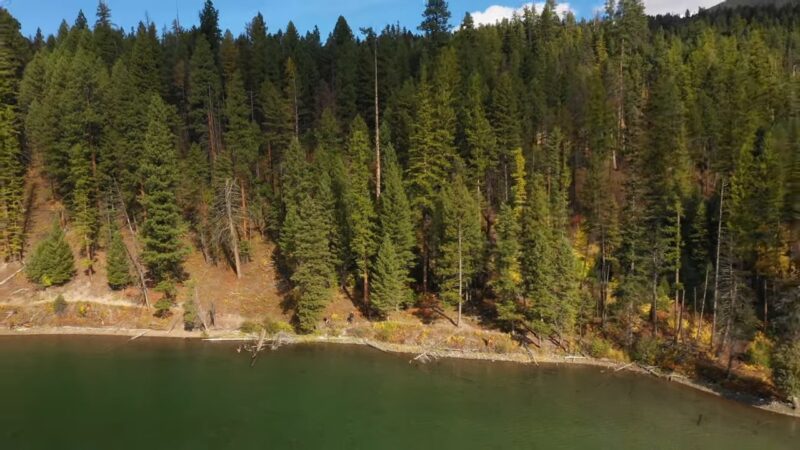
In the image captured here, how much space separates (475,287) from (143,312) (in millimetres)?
29294

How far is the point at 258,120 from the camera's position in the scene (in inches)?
2699

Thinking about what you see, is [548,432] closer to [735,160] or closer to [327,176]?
[327,176]

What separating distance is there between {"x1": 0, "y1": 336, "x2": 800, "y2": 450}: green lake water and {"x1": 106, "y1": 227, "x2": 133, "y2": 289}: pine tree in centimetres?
795

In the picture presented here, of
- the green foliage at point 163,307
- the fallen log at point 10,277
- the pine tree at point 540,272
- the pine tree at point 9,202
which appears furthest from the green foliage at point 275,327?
the pine tree at point 9,202

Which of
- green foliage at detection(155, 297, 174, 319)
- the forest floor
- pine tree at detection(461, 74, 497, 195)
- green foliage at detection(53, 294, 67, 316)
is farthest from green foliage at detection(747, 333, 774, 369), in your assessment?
green foliage at detection(53, 294, 67, 316)

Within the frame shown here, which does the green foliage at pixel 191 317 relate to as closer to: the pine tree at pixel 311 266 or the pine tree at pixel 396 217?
the pine tree at pixel 311 266

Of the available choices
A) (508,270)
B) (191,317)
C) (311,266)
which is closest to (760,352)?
(508,270)

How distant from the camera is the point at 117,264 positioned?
149 ft

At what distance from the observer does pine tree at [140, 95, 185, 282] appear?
43344 mm

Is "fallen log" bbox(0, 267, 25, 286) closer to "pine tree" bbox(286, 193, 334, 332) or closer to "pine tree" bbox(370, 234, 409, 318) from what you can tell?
"pine tree" bbox(286, 193, 334, 332)

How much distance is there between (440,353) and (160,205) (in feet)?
86.6

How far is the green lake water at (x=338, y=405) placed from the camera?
26.1 m

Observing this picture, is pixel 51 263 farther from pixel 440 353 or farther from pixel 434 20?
pixel 434 20

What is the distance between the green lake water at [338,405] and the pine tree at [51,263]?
7753 millimetres
